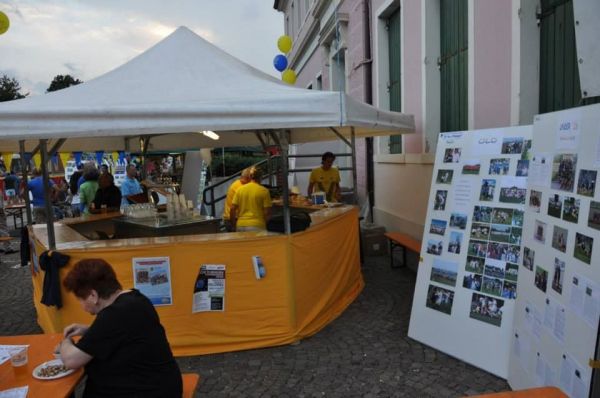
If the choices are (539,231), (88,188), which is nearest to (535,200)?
(539,231)

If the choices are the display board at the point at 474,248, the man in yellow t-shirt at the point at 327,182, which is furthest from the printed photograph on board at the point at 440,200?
the man in yellow t-shirt at the point at 327,182

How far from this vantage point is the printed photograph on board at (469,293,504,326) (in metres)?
3.53

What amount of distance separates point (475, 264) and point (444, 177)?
0.87 m

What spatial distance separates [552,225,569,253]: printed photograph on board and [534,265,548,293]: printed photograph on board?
8.1 inches

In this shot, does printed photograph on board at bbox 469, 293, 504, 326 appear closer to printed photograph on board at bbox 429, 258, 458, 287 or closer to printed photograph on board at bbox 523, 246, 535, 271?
printed photograph on board at bbox 429, 258, 458, 287

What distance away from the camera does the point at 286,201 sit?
14.4ft

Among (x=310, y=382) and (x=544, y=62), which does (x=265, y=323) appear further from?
(x=544, y=62)

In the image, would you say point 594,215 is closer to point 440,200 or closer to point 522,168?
point 522,168

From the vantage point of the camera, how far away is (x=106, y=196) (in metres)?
7.58

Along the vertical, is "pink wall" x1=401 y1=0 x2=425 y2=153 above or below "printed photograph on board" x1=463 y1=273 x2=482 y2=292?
above

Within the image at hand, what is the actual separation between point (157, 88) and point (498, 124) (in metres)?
3.54

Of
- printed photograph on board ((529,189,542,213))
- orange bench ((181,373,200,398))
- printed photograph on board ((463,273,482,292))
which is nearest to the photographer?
orange bench ((181,373,200,398))

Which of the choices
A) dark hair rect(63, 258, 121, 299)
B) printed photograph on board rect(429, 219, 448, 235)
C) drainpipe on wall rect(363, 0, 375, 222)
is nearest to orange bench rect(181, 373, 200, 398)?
dark hair rect(63, 258, 121, 299)

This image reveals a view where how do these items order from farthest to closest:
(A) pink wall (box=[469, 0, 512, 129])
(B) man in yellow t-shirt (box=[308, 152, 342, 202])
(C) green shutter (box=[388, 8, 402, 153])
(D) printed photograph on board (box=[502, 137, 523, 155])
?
(C) green shutter (box=[388, 8, 402, 153])
(B) man in yellow t-shirt (box=[308, 152, 342, 202])
(A) pink wall (box=[469, 0, 512, 129])
(D) printed photograph on board (box=[502, 137, 523, 155])
